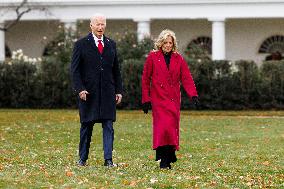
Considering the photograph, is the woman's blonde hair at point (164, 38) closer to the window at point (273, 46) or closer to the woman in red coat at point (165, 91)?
the woman in red coat at point (165, 91)

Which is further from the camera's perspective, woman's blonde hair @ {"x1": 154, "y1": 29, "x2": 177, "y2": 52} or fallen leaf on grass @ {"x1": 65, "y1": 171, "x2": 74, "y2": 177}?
woman's blonde hair @ {"x1": 154, "y1": 29, "x2": 177, "y2": 52}

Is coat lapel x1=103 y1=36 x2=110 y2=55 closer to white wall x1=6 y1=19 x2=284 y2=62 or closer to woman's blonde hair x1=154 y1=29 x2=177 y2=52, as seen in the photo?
woman's blonde hair x1=154 y1=29 x2=177 y2=52

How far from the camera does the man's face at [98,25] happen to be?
40.3 feet

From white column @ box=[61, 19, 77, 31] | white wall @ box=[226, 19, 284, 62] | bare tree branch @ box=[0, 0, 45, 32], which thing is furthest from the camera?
white wall @ box=[226, 19, 284, 62]

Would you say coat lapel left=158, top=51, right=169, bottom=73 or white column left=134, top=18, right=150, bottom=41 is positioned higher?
white column left=134, top=18, right=150, bottom=41

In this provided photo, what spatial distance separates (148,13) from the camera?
37688mm

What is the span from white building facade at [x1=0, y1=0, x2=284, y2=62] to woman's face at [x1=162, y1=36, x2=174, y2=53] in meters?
23.1

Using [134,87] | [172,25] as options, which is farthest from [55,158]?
[172,25]

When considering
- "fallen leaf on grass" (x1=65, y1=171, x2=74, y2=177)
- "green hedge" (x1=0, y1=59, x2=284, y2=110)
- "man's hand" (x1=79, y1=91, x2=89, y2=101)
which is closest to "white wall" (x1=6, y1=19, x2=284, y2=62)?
"green hedge" (x1=0, y1=59, x2=284, y2=110)

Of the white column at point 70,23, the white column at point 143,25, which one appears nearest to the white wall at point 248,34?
the white column at point 143,25

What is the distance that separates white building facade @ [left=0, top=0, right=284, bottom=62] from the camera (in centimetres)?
3700

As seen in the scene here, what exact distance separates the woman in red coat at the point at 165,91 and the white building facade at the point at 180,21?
75.6ft

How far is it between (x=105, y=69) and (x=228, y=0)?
2510 cm

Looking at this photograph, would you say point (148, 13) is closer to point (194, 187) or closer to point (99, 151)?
point (99, 151)
